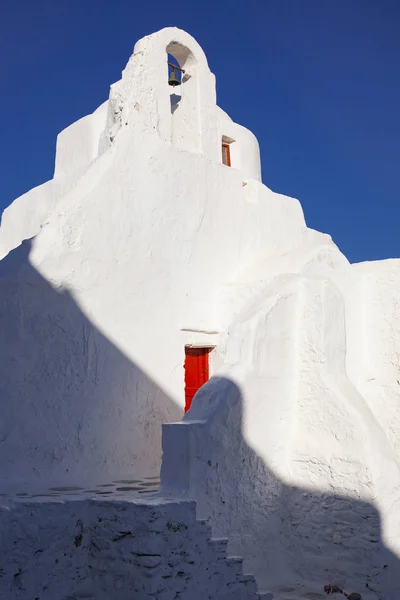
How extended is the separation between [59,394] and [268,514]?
8.89 feet

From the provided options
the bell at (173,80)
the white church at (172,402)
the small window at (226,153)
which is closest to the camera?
the white church at (172,402)

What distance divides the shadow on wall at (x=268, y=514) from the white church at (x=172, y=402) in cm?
2

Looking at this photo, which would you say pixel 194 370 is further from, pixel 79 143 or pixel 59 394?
pixel 79 143

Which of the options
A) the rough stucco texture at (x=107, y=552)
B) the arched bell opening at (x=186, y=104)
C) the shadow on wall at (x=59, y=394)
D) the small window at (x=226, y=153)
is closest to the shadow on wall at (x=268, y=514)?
the rough stucco texture at (x=107, y=552)

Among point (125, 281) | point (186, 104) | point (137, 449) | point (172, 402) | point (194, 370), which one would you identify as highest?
point (186, 104)

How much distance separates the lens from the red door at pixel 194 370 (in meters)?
8.66

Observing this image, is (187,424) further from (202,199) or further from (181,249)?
(202,199)

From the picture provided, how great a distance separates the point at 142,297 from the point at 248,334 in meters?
1.43

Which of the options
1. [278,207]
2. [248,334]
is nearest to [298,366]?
[248,334]

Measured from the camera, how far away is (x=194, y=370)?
8773 millimetres

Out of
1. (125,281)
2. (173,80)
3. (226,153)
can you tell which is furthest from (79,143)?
(125,281)

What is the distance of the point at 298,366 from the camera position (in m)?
8.09

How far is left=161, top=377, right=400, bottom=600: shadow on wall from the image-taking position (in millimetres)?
6598

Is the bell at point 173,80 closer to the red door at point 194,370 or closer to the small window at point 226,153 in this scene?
the small window at point 226,153
